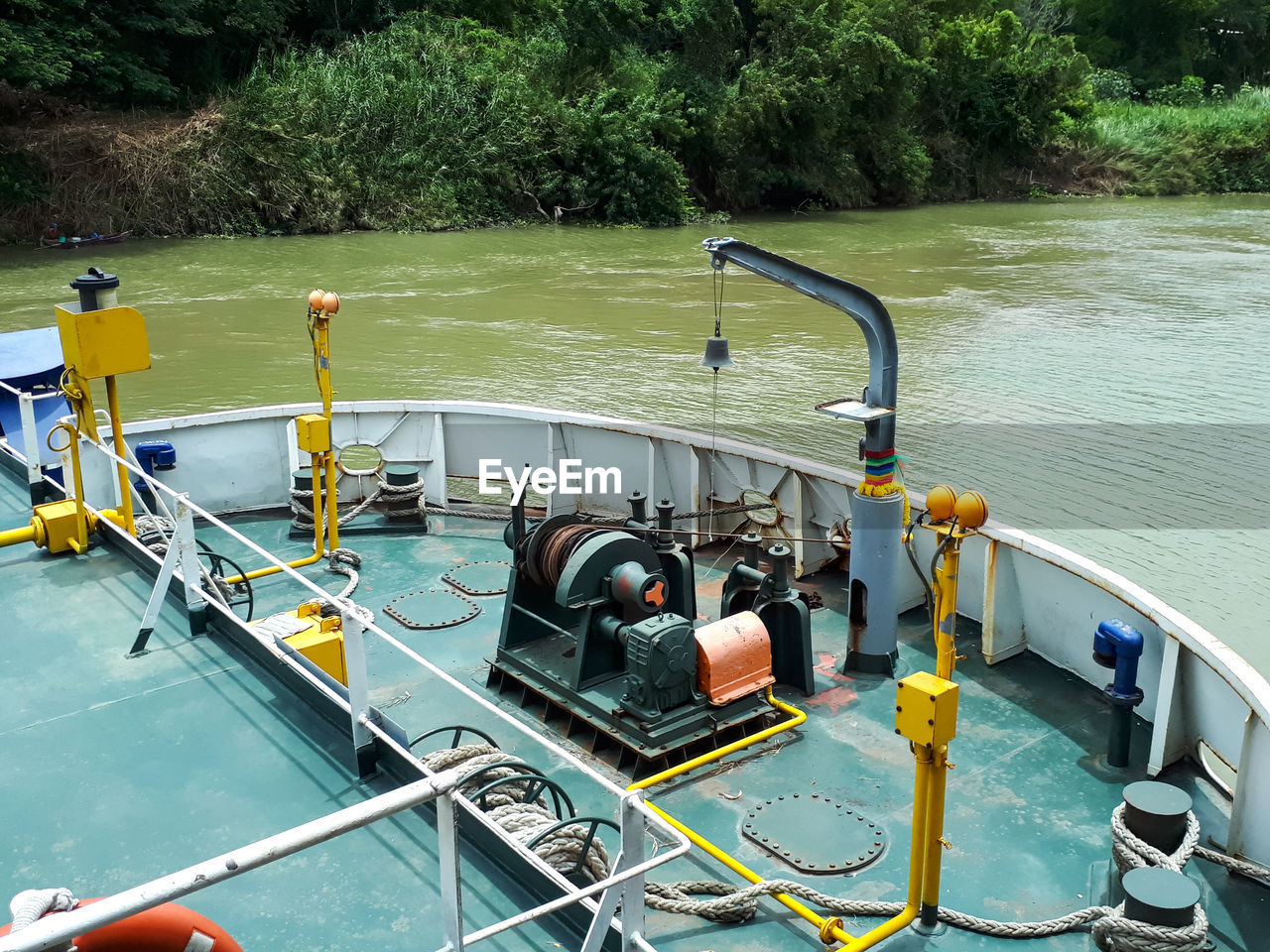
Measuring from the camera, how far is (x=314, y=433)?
23.7 feet

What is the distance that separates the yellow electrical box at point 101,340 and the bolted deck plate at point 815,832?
352 cm

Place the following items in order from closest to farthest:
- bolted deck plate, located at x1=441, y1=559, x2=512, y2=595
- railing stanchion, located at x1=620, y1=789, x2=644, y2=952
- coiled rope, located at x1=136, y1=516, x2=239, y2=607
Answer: railing stanchion, located at x1=620, y1=789, x2=644, y2=952 < coiled rope, located at x1=136, y1=516, x2=239, y2=607 < bolted deck plate, located at x1=441, y1=559, x2=512, y2=595

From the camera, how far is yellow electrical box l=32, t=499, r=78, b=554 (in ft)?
18.8

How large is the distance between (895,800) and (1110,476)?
26.0 ft

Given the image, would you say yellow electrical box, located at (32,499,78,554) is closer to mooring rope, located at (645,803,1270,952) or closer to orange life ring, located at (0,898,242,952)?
mooring rope, located at (645,803,1270,952)

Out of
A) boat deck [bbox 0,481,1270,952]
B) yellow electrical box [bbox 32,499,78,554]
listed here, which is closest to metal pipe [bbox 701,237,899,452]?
boat deck [bbox 0,481,1270,952]

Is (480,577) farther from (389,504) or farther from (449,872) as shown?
(449,872)

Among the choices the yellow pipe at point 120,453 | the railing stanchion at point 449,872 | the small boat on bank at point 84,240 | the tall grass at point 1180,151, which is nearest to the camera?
the railing stanchion at point 449,872

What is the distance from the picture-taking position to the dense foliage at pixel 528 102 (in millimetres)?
27438

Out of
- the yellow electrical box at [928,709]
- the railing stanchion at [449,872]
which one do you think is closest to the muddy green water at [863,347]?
the yellow electrical box at [928,709]

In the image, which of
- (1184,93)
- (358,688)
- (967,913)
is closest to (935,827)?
(967,913)

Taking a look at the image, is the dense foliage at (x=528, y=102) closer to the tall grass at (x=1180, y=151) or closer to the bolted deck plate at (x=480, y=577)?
the tall grass at (x=1180, y=151)

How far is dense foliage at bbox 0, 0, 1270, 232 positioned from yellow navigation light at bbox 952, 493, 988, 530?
2620cm

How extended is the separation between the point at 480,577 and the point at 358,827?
503 cm
